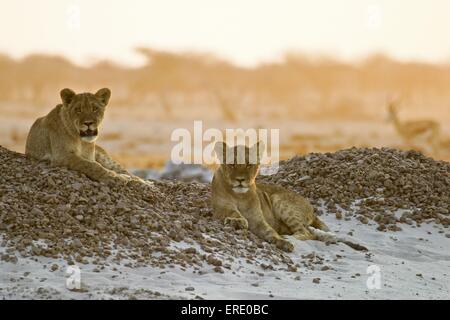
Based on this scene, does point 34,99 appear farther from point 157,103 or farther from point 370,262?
point 370,262

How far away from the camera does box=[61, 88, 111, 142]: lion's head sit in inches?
412

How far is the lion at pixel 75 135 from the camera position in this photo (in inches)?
413

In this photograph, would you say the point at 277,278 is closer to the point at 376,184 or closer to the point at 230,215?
the point at 230,215

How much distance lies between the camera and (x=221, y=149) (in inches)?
404

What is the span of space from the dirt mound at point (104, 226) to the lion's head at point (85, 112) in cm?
49

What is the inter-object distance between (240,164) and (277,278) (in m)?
1.49

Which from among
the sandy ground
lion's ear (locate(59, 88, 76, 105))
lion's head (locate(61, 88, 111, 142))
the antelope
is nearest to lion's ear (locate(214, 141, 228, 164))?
the sandy ground

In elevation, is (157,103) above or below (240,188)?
above

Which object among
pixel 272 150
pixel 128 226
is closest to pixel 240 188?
pixel 128 226

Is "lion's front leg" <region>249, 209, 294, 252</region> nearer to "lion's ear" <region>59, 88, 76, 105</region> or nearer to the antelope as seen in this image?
"lion's ear" <region>59, 88, 76, 105</region>

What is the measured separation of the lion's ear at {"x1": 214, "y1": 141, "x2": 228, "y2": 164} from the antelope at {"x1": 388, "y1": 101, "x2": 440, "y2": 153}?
19.6m

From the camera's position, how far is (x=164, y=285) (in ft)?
28.0

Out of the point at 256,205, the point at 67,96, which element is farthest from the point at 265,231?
the point at 67,96
